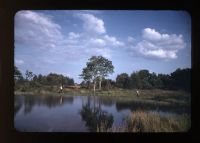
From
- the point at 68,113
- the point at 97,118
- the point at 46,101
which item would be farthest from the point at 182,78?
the point at 46,101

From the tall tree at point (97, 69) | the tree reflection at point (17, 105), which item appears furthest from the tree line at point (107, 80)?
the tree reflection at point (17, 105)

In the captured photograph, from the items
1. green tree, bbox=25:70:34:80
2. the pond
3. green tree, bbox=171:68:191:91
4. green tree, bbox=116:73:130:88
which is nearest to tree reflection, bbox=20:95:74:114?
the pond

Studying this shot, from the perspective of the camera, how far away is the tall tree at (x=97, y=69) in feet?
7.39

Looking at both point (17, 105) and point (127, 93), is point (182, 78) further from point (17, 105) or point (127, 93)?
point (17, 105)

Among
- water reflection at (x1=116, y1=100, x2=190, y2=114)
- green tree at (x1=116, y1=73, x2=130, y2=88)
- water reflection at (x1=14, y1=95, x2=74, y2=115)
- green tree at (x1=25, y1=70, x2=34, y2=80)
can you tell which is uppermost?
green tree at (x1=25, y1=70, x2=34, y2=80)

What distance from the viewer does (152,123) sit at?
226 cm

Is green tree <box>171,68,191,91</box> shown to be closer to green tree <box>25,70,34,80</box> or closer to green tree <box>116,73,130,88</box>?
green tree <box>116,73,130,88</box>

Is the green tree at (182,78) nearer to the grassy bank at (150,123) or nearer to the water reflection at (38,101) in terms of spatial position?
the grassy bank at (150,123)

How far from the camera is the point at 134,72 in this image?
2.29 m

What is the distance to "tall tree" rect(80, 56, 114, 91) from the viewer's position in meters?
2.25

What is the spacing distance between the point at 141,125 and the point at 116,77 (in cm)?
38

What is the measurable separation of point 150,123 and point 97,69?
1.73 ft
